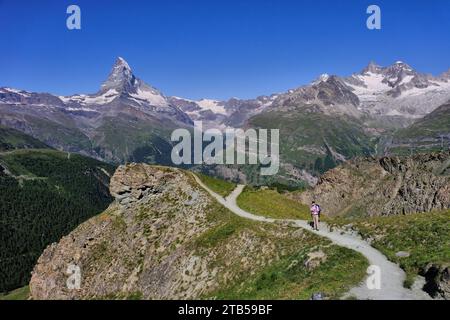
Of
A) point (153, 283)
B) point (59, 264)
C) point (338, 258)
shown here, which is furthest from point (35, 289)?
point (338, 258)

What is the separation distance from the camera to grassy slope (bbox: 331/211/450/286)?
129ft

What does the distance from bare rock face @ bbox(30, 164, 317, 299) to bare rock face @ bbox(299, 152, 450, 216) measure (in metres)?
93.1

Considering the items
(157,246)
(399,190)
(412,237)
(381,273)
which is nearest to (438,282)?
(381,273)

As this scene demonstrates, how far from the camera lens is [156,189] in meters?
86.0

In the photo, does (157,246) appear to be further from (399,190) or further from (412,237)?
(399,190)

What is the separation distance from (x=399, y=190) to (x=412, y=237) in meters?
129

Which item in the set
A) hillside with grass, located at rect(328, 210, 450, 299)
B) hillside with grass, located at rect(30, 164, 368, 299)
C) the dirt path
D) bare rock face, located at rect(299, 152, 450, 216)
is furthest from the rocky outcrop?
bare rock face, located at rect(299, 152, 450, 216)

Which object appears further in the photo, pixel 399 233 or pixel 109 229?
pixel 109 229

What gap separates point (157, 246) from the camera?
73.3 metres

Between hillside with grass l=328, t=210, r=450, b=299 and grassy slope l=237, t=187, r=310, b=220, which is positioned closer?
hillside with grass l=328, t=210, r=450, b=299

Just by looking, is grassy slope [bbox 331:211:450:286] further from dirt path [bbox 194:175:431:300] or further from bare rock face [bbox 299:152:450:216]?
bare rock face [bbox 299:152:450:216]

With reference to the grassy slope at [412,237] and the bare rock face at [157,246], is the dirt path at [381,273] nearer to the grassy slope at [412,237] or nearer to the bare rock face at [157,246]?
the grassy slope at [412,237]
